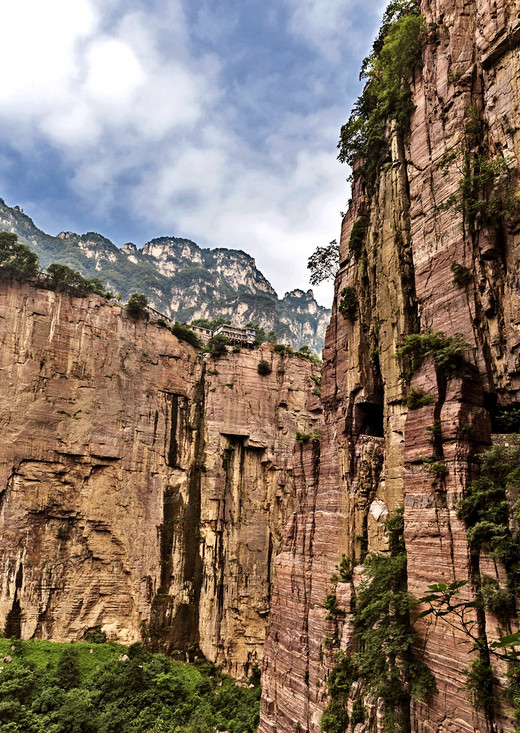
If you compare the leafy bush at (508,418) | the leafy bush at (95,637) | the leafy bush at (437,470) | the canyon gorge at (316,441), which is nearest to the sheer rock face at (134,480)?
the canyon gorge at (316,441)

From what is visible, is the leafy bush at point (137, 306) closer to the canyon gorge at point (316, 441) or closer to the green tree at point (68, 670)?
the canyon gorge at point (316, 441)

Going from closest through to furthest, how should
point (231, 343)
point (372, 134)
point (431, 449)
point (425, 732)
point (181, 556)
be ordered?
point (425, 732) < point (431, 449) < point (372, 134) < point (181, 556) < point (231, 343)

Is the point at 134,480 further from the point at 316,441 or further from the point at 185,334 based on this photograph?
the point at 316,441

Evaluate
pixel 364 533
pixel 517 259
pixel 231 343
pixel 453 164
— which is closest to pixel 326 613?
pixel 364 533

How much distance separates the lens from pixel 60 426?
1134 inches

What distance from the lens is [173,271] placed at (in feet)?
410

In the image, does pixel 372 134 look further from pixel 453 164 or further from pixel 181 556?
pixel 181 556

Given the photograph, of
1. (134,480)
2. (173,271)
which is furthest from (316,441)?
(173,271)

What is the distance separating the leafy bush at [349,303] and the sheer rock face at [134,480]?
451 inches

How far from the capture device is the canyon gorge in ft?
45.3

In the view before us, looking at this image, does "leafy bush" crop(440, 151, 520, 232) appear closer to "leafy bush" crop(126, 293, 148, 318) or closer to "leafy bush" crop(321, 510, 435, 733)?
"leafy bush" crop(321, 510, 435, 733)

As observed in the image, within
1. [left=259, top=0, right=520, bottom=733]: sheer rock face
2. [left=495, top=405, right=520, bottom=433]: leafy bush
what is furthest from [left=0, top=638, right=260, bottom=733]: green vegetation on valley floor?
[left=495, top=405, right=520, bottom=433]: leafy bush

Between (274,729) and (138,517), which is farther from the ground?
(138,517)

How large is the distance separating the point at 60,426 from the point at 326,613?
19.7m
